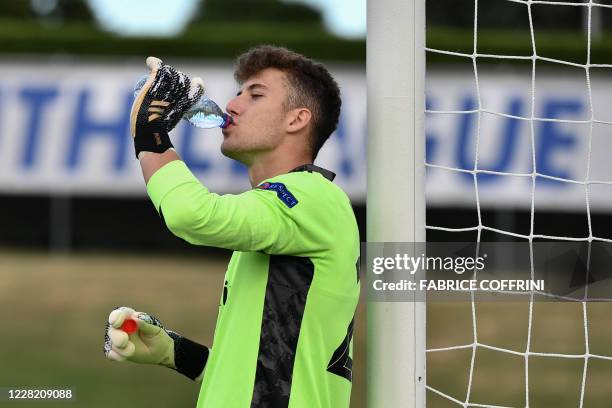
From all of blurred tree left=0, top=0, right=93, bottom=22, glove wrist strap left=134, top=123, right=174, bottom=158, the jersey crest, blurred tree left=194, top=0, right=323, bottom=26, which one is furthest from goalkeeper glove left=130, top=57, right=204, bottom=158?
blurred tree left=0, top=0, right=93, bottom=22

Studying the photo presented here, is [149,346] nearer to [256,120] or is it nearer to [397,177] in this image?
[256,120]

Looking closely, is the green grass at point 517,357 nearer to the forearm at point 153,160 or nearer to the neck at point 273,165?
the neck at point 273,165

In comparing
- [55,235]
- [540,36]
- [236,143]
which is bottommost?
[236,143]

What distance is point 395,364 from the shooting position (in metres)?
2.98

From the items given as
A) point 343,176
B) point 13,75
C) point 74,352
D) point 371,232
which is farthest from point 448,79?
point 371,232

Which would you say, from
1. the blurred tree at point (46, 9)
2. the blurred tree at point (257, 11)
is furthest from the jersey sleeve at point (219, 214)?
the blurred tree at point (46, 9)

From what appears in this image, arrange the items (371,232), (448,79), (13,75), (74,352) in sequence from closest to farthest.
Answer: (371,232) < (74,352) < (448,79) < (13,75)

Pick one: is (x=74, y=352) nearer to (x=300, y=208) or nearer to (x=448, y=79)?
(x=300, y=208)

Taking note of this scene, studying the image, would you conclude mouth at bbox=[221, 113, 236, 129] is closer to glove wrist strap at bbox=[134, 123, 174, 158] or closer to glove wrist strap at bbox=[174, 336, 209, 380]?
glove wrist strap at bbox=[134, 123, 174, 158]

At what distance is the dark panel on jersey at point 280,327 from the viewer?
8.70 ft

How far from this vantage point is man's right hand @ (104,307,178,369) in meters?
2.77

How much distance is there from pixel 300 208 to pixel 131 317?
59cm

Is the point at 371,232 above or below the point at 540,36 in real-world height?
below

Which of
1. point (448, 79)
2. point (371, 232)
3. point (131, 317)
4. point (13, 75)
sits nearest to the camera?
point (131, 317)
